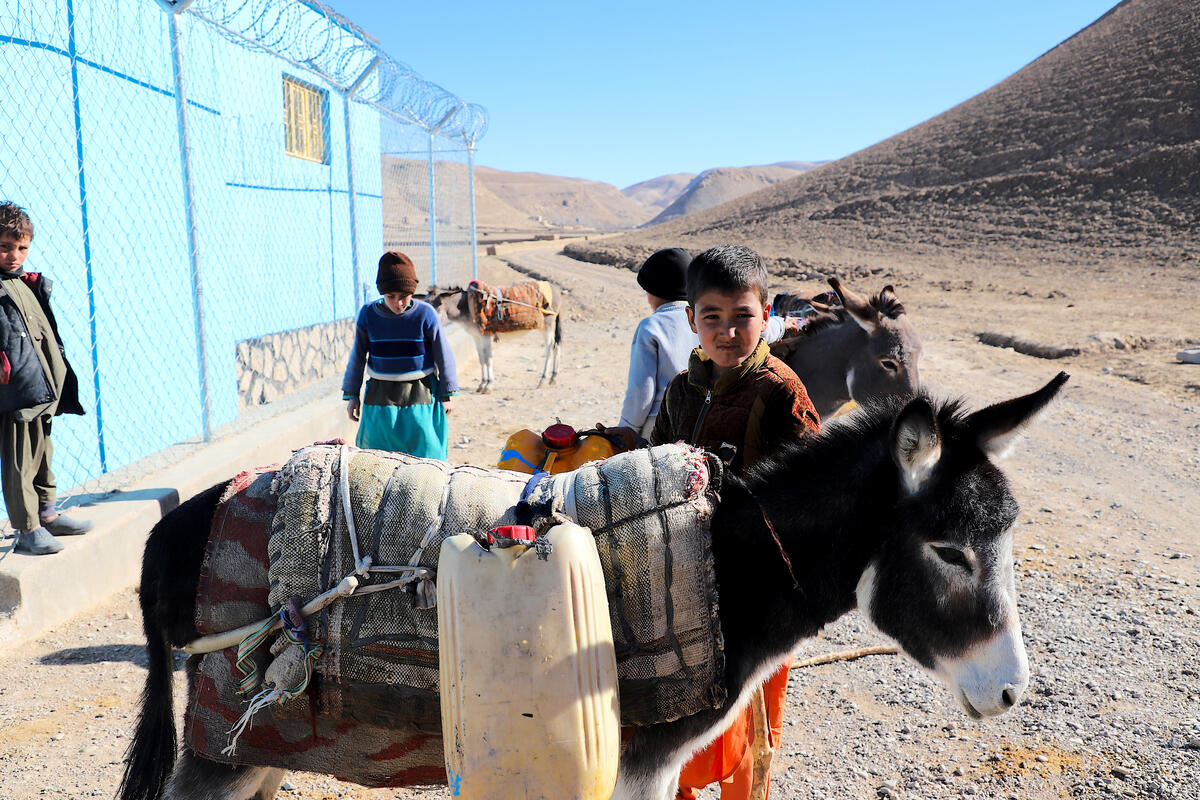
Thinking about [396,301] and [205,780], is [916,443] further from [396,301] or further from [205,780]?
[396,301]

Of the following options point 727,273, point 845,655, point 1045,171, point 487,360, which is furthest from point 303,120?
point 1045,171

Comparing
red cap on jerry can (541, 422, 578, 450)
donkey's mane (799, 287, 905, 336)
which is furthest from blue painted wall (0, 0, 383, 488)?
donkey's mane (799, 287, 905, 336)

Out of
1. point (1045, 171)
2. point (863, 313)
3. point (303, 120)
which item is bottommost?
point (863, 313)

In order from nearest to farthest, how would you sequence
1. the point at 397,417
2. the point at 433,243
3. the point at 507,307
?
the point at 397,417
the point at 507,307
the point at 433,243

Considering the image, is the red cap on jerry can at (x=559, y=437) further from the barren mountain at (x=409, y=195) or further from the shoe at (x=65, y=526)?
the barren mountain at (x=409, y=195)

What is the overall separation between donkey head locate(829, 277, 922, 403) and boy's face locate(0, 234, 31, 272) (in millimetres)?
4466

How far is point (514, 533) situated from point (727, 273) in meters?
1.03

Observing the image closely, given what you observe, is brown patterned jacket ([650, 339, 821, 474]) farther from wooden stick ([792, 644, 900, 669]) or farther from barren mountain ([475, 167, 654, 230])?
barren mountain ([475, 167, 654, 230])

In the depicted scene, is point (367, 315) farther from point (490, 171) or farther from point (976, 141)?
point (490, 171)

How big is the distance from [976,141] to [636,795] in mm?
52117

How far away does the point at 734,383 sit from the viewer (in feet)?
7.49

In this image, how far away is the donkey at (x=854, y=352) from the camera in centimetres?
467

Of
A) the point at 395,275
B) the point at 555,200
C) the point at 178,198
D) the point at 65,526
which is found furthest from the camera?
the point at 555,200

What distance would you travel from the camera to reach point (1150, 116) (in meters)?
37.4
